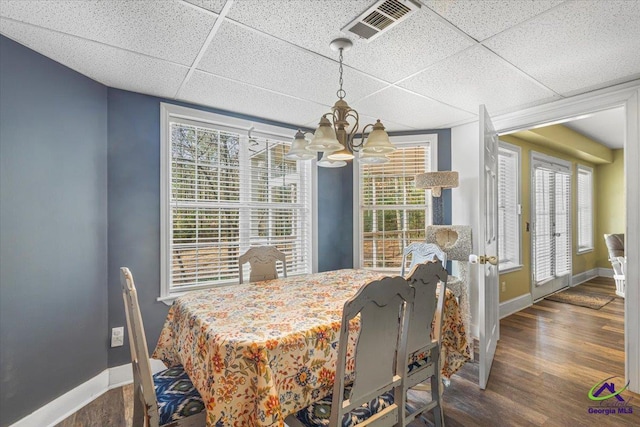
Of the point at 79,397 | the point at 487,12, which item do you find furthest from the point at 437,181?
the point at 79,397

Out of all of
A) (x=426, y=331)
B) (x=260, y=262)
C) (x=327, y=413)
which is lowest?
(x=327, y=413)

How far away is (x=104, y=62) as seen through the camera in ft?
6.70

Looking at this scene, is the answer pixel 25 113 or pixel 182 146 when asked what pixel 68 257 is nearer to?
pixel 25 113

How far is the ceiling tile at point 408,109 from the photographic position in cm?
266

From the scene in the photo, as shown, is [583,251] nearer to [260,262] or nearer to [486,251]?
[486,251]

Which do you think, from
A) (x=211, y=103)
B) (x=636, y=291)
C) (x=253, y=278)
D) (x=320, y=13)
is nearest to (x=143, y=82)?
(x=211, y=103)

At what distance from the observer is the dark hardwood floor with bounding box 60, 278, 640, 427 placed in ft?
6.49

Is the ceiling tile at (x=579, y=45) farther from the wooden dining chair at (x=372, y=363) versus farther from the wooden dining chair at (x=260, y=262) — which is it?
the wooden dining chair at (x=260, y=262)

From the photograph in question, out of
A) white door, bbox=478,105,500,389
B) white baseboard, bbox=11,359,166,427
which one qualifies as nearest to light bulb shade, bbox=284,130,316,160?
white door, bbox=478,105,500,389

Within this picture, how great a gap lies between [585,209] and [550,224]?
1.72m

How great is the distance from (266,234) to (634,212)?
308cm

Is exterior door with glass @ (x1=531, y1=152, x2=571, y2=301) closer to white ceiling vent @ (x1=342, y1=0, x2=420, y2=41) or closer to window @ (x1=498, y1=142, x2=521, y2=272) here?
window @ (x1=498, y1=142, x2=521, y2=272)

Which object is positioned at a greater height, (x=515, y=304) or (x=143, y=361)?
(x=143, y=361)

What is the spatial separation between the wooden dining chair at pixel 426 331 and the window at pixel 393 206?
6.42 feet
